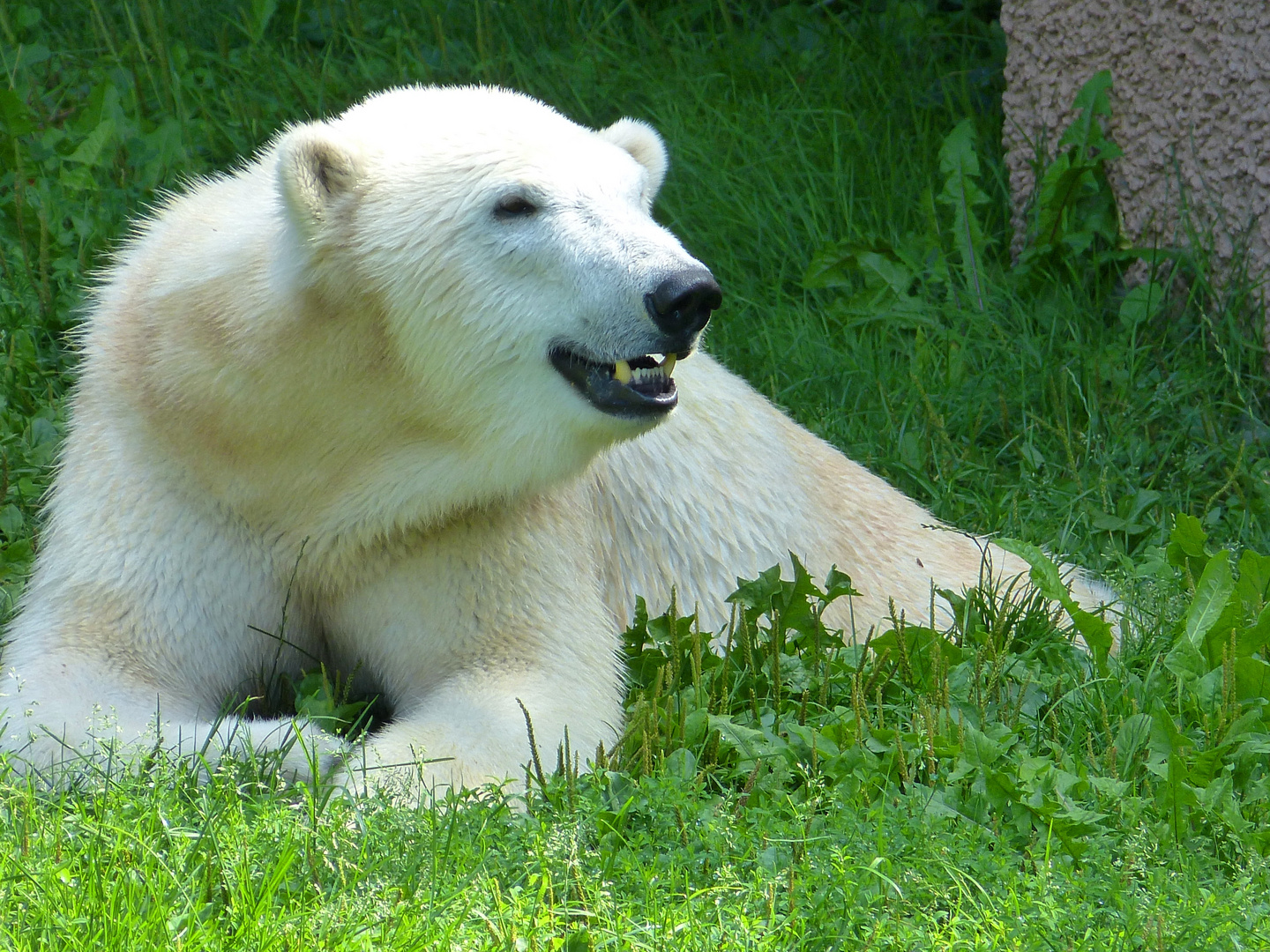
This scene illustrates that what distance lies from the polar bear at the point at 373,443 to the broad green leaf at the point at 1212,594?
3.70ft

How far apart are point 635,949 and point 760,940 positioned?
176mm

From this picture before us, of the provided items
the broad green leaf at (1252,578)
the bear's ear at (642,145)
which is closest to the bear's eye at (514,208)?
the bear's ear at (642,145)

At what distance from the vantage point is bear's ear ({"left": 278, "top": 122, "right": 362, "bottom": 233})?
265cm

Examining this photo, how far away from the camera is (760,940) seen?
2.04m

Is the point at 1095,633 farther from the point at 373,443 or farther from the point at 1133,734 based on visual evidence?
the point at 373,443

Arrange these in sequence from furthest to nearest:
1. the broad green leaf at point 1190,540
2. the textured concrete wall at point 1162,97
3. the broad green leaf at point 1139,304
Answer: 1. the broad green leaf at point 1139,304
2. the textured concrete wall at point 1162,97
3. the broad green leaf at point 1190,540

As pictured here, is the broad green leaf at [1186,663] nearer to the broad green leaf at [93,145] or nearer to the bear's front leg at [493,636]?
the bear's front leg at [493,636]

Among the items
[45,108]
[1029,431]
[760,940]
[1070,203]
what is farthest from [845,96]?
[760,940]

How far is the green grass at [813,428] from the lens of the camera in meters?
2.06

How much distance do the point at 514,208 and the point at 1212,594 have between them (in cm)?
155

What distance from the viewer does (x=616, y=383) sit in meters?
2.66

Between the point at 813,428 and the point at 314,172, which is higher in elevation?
the point at 314,172

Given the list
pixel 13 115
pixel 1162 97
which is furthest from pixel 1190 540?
pixel 13 115

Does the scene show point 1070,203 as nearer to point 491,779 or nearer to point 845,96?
point 845,96
